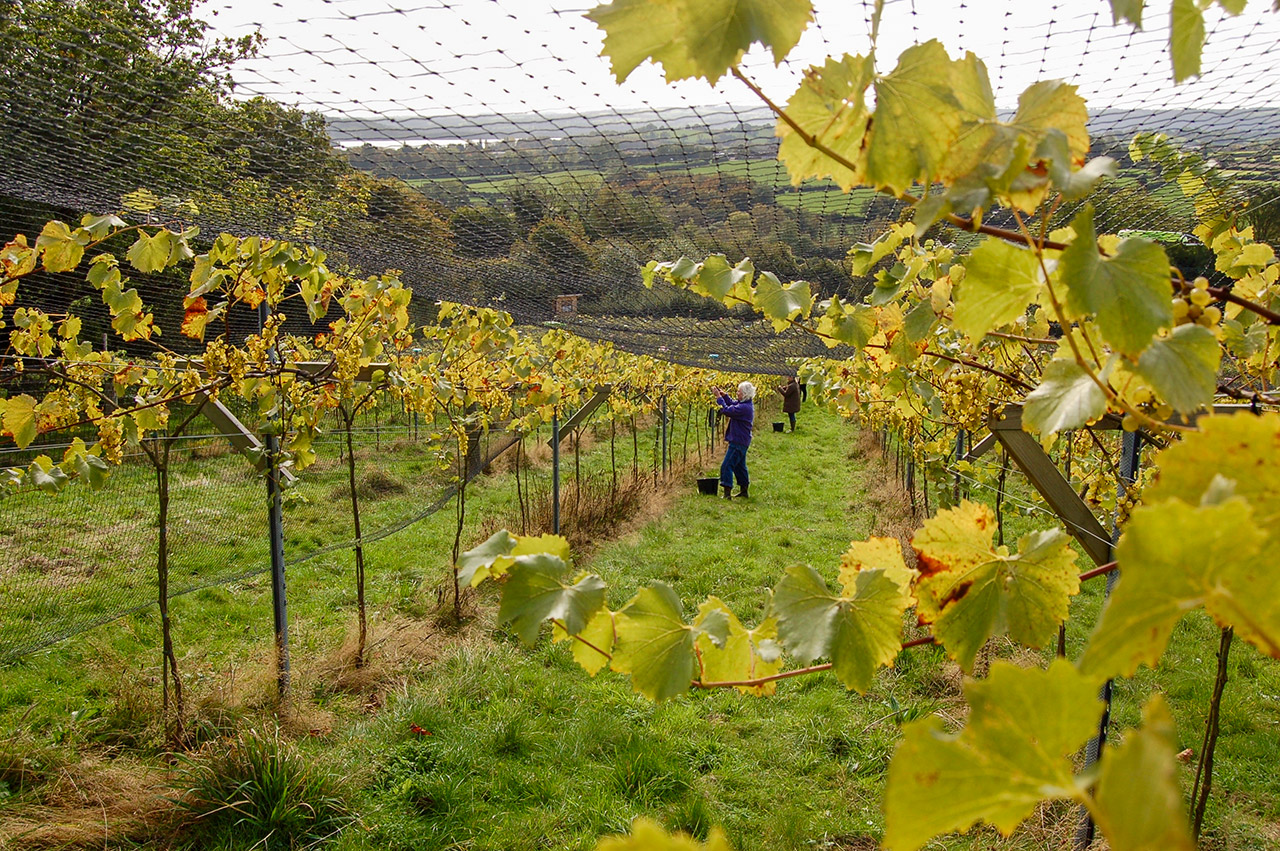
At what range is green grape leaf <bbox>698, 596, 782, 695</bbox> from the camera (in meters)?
0.77

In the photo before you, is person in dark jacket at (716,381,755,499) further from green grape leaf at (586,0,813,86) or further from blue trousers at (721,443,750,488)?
green grape leaf at (586,0,813,86)

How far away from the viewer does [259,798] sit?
2.67 meters

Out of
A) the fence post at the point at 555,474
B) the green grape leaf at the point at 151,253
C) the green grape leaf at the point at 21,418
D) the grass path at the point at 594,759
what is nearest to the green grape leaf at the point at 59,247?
the green grape leaf at the point at 151,253

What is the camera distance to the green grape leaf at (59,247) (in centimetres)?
163

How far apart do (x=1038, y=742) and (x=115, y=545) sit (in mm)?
6818

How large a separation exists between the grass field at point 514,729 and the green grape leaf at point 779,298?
227 centimetres

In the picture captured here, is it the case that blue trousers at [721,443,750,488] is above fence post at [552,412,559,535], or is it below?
below

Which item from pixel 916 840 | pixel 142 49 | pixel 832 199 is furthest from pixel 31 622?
pixel 916 840

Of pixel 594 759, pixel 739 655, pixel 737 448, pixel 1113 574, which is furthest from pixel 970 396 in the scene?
pixel 737 448

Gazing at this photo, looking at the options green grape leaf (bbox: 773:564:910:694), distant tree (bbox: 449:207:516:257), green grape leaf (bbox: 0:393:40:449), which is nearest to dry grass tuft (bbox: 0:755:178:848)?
green grape leaf (bbox: 0:393:40:449)

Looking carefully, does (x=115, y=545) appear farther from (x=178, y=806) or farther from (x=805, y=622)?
(x=805, y=622)

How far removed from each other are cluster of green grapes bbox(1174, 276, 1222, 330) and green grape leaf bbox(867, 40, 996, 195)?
8.6 inches

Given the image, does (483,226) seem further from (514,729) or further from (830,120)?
(830,120)

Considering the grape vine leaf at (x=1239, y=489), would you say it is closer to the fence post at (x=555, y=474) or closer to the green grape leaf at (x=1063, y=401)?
the green grape leaf at (x=1063, y=401)
